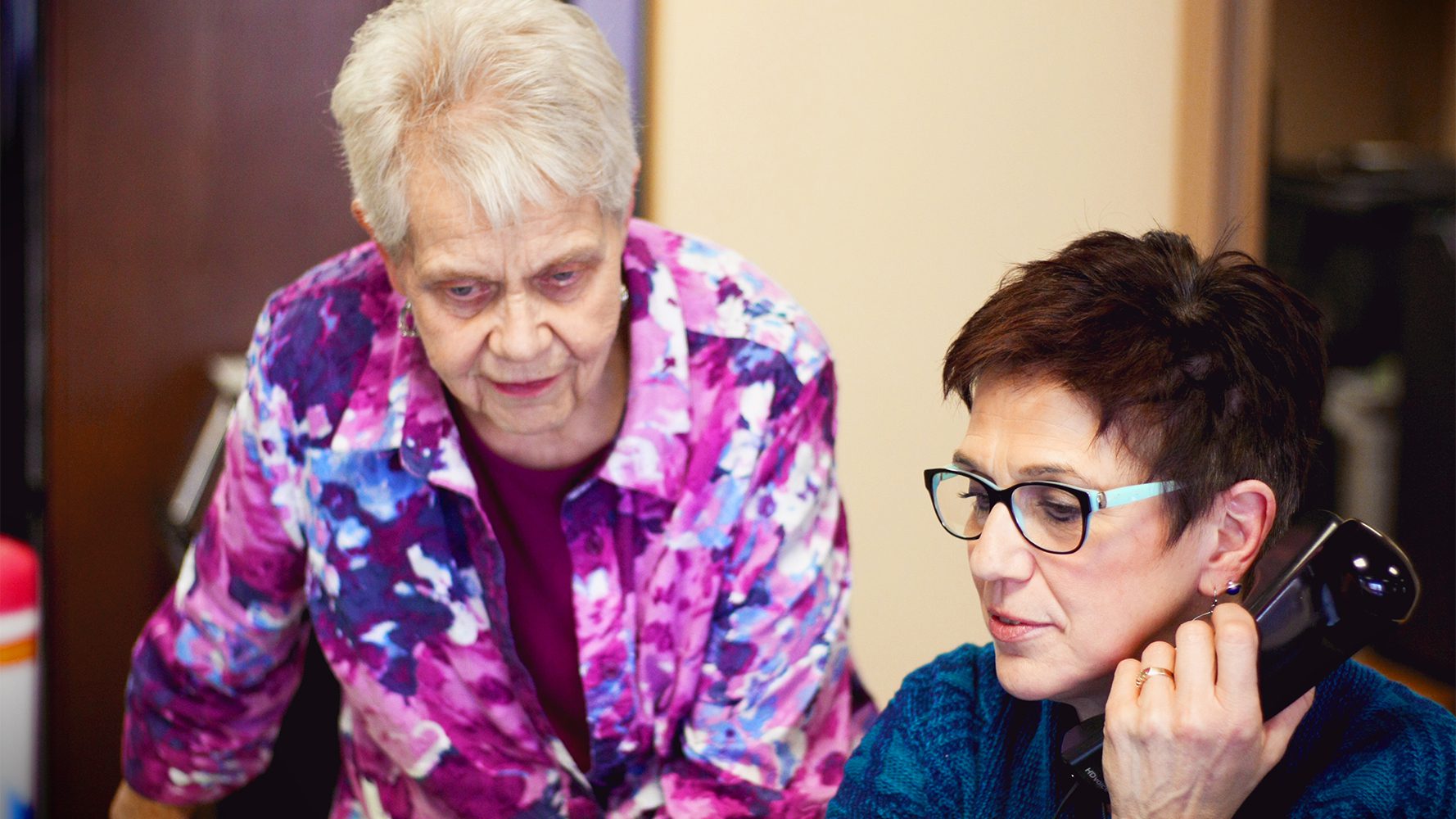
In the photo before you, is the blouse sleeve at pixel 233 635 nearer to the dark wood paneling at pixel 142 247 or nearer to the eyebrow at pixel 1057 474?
the eyebrow at pixel 1057 474

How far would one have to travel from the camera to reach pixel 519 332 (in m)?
1.33

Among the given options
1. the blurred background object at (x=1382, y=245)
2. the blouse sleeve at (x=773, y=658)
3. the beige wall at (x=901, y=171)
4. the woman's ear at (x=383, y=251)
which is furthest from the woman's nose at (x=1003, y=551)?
the blurred background object at (x=1382, y=245)

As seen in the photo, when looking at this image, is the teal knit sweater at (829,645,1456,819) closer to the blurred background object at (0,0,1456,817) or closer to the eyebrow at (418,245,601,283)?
the eyebrow at (418,245,601,283)

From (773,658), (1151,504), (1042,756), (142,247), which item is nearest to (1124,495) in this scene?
(1151,504)

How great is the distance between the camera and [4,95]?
235cm

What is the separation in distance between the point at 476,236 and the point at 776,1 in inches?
37.2

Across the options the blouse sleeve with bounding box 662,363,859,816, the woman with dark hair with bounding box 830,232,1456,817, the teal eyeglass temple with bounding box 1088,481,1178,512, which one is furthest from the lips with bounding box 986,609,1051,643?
the blouse sleeve with bounding box 662,363,859,816

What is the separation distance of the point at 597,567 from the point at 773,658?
218 millimetres

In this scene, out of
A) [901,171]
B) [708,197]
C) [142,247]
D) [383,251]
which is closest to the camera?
[383,251]

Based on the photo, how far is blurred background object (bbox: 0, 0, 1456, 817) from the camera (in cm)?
210

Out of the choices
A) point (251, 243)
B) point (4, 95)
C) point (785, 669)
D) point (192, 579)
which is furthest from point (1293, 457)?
point (4, 95)

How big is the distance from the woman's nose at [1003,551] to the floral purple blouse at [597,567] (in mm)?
386

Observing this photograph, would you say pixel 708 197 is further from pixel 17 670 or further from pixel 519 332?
pixel 17 670

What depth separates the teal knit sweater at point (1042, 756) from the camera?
38.9 inches
